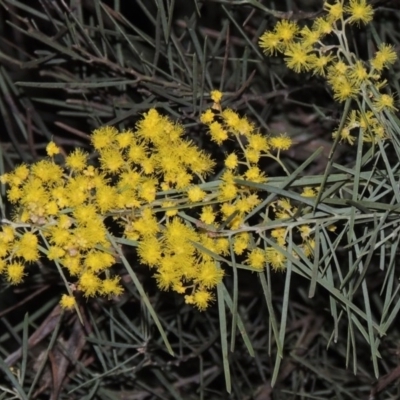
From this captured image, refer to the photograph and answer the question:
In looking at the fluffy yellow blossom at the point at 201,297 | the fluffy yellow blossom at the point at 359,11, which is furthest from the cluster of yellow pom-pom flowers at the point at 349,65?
the fluffy yellow blossom at the point at 201,297

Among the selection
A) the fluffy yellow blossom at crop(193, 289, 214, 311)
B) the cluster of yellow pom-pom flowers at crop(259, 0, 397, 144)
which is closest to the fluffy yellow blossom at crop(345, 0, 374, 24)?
the cluster of yellow pom-pom flowers at crop(259, 0, 397, 144)

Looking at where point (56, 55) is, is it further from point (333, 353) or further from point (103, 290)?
point (333, 353)

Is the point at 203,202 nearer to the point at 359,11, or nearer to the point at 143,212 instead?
the point at 143,212

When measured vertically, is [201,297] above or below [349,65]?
below

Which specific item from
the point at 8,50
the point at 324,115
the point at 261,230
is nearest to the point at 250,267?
the point at 261,230

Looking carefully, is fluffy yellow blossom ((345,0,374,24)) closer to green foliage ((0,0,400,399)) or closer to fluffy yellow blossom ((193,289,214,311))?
green foliage ((0,0,400,399))

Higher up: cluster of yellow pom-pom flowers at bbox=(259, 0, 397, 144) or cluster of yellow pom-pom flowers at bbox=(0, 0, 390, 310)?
cluster of yellow pom-pom flowers at bbox=(259, 0, 397, 144)

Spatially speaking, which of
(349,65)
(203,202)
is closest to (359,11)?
(349,65)

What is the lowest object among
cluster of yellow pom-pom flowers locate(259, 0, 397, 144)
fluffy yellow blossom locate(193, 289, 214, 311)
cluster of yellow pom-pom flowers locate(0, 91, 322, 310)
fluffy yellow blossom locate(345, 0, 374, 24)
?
fluffy yellow blossom locate(193, 289, 214, 311)

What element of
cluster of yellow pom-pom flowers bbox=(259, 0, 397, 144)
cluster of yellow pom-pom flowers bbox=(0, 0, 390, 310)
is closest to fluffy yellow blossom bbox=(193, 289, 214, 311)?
cluster of yellow pom-pom flowers bbox=(0, 0, 390, 310)
